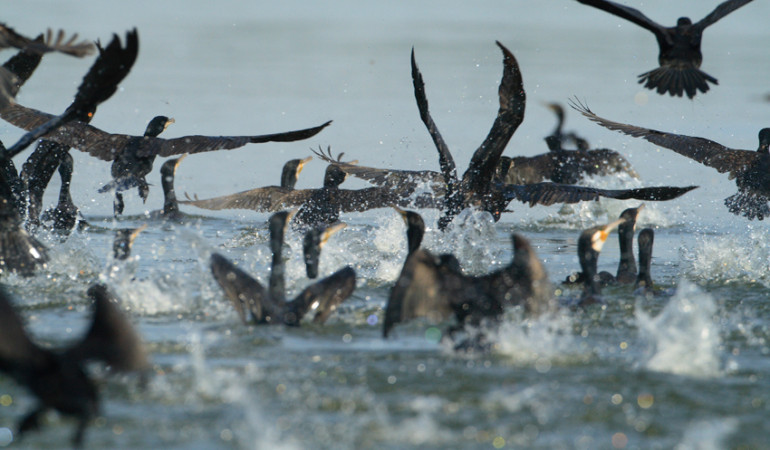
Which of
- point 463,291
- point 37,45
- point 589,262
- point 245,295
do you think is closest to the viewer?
point 463,291

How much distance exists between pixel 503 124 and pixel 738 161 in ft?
11.4

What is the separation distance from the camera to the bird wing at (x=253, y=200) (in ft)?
34.1

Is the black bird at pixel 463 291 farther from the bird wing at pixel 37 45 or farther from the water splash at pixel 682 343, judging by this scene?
the bird wing at pixel 37 45

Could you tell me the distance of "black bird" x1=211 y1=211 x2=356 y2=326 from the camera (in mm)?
6656

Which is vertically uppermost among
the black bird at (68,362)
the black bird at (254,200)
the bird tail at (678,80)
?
the bird tail at (678,80)

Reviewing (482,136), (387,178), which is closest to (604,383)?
(387,178)

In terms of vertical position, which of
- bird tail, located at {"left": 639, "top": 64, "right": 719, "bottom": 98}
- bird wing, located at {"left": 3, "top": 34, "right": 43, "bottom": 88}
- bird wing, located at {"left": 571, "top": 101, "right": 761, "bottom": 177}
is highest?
bird tail, located at {"left": 639, "top": 64, "right": 719, "bottom": 98}

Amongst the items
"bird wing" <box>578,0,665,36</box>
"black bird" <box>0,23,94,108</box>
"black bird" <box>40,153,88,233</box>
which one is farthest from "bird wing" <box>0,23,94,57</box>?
"bird wing" <box>578,0,665,36</box>

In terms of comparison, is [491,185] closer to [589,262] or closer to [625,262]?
[625,262]

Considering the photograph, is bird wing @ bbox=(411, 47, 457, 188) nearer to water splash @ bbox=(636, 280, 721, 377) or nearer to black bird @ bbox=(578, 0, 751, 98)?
black bird @ bbox=(578, 0, 751, 98)

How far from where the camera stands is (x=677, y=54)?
9.44 metres

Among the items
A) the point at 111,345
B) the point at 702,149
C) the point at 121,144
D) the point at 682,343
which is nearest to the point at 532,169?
the point at 702,149

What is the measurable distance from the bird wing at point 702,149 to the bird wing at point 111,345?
7239 millimetres

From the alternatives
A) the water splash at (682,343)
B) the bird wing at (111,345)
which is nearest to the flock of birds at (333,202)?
the bird wing at (111,345)
